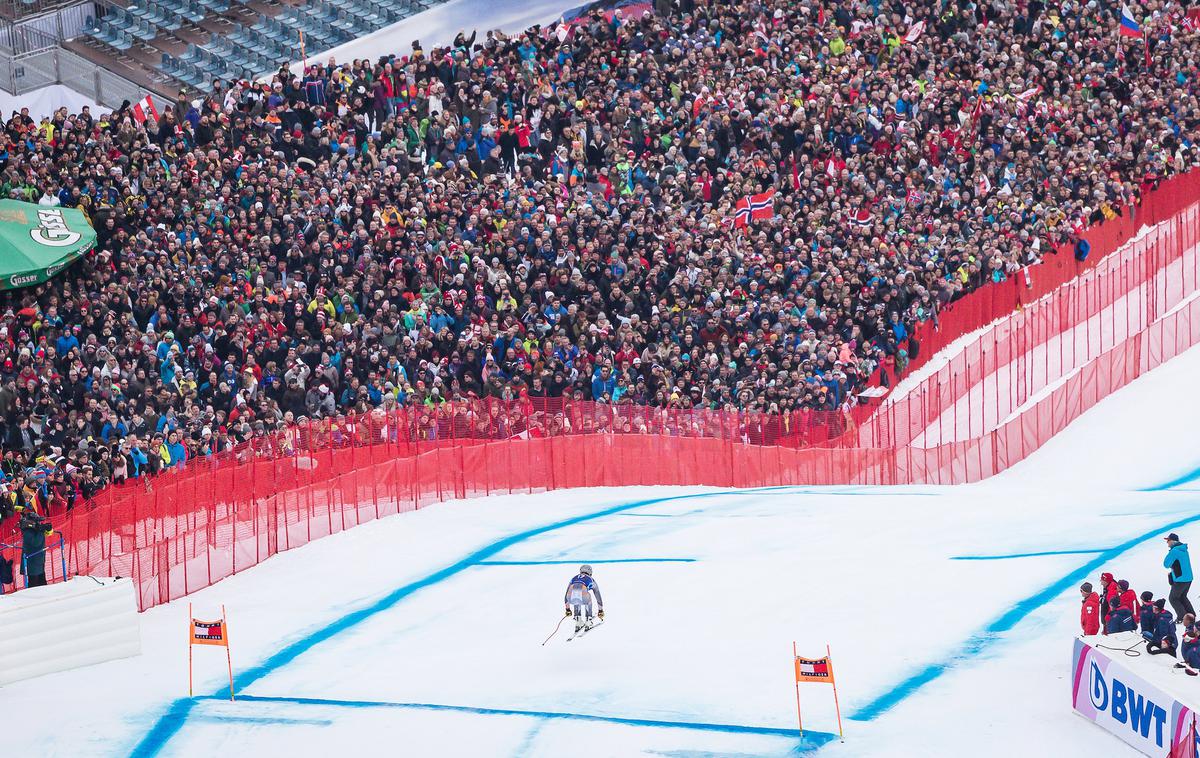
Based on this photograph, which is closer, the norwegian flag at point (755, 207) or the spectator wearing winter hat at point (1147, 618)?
the spectator wearing winter hat at point (1147, 618)

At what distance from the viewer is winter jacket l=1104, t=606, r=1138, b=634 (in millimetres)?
19484

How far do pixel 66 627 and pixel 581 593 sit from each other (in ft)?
20.6

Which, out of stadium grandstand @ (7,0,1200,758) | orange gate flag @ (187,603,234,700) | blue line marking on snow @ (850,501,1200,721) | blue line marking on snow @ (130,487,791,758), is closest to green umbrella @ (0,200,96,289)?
stadium grandstand @ (7,0,1200,758)

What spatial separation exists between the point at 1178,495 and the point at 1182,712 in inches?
489

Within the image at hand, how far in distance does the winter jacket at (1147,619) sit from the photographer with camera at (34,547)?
42.7 feet

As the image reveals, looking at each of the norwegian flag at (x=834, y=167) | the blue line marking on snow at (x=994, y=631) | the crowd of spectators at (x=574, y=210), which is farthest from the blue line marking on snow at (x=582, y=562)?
the norwegian flag at (x=834, y=167)

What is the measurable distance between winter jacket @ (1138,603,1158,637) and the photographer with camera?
1303 centimetres

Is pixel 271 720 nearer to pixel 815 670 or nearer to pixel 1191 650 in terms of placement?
pixel 815 670

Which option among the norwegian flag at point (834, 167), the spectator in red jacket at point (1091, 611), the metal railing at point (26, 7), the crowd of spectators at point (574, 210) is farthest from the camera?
the metal railing at point (26, 7)

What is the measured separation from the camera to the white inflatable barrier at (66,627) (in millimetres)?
23281

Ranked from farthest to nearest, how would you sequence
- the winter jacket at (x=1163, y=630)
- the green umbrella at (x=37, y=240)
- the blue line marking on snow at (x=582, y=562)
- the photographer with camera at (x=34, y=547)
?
the green umbrella at (x=37, y=240)
the blue line marking on snow at (x=582, y=562)
the photographer with camera at (x=34, y=547)
the winter jacket at (x=1163, y=630)

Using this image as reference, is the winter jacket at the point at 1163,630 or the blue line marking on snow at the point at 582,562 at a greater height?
the winter jacket at the point at 1163,630

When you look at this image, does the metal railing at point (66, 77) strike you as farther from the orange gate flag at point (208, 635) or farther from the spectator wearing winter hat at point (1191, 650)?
the spectator wearing winter hat at point (1191, 650)

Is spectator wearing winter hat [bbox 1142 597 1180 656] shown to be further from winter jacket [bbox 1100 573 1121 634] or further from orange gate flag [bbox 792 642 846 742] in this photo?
orange gate flag [bbox 792 642 846 742]
